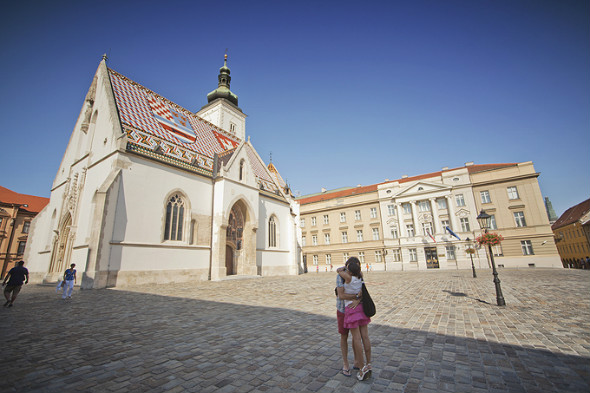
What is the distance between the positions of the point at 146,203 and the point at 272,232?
13.0 m

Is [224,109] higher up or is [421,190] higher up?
[224,109]

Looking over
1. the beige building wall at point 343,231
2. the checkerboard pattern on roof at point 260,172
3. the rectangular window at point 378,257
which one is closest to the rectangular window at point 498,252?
the beige building wall at point 343,231

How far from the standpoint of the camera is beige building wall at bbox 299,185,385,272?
37875mm

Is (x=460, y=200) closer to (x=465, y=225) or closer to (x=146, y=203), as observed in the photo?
(x=465, y=225)

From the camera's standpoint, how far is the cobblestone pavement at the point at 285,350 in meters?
3.17

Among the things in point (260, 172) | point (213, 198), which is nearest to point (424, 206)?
point (260, 172)

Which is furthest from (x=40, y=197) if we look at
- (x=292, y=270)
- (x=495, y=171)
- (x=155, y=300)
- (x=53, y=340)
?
(x=495, y=171)

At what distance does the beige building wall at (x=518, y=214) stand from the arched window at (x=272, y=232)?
85.6 ft

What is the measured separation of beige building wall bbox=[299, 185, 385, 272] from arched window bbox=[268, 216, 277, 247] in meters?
16.0

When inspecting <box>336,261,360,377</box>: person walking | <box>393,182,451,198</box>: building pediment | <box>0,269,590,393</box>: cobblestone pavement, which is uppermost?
<box>393,182,451,198</box>: building pediment

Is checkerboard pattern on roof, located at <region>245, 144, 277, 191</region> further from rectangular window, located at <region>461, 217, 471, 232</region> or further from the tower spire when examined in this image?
rectangular window, located at <region>461, 217, 471, 232</region>

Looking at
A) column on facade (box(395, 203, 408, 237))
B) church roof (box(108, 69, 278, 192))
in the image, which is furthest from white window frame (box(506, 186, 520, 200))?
church roof (box(108, 69, 278, 192))

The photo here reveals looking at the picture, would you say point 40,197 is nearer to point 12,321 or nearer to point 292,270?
point 292,270

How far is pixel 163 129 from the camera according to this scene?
64.6 ft
